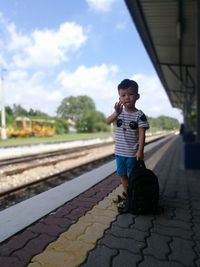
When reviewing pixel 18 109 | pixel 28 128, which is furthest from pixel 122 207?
pixel 18 109

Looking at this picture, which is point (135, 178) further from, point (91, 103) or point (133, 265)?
point (91, 103)

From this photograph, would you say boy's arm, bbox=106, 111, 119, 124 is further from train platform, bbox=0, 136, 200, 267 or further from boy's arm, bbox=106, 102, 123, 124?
train platform, bbox=0, 136, 200, 267

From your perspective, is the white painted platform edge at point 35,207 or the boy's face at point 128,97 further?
the boy's face at point 128,97

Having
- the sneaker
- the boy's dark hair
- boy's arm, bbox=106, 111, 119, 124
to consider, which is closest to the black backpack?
the sneaker

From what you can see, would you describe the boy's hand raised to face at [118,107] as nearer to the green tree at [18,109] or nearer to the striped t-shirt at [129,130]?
the striped t-shirt at [129,130]

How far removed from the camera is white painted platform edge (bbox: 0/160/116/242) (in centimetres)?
439

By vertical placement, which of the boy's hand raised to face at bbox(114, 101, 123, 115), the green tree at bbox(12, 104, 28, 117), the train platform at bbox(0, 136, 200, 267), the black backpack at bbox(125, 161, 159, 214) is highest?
the green tree at bbox(12, 104, 28, 117)

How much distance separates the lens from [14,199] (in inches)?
343

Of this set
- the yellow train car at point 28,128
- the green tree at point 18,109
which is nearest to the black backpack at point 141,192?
the yellow train car at point 28,128

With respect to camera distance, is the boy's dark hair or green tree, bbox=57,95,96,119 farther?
green tree, bbox=57,95,96,119

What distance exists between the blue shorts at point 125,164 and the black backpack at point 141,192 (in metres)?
0.17

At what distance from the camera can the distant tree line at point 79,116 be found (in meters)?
79.8

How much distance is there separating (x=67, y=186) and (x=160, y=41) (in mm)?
13801

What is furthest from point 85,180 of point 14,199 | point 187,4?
point 187,4
